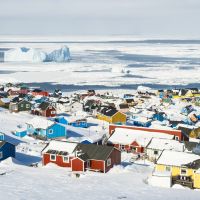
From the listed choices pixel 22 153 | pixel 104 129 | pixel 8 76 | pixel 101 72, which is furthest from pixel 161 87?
pixel 22 153

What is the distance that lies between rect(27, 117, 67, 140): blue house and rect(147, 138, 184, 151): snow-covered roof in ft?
35.2

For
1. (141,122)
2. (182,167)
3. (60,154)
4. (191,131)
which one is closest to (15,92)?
(141,122)

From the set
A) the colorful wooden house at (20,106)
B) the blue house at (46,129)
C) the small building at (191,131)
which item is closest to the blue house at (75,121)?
the blue house at (46,129)

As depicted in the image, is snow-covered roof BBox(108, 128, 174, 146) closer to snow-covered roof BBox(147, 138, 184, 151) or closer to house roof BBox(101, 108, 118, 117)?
snow-covered roof BBox(147, 138, 184, 151)

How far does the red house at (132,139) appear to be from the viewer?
40.4 m

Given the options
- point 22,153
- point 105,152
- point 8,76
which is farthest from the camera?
point 8,76

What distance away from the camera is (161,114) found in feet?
199

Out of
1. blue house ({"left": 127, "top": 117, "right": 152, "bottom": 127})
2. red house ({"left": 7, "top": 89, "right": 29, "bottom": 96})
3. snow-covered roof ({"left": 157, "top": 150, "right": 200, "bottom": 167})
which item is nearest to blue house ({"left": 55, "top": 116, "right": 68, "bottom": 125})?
blue house ({"left": 127, "top": 117, "right": 152, "bottom": 127})

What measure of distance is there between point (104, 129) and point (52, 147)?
18.1m

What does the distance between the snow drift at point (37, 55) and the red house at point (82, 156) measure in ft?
421

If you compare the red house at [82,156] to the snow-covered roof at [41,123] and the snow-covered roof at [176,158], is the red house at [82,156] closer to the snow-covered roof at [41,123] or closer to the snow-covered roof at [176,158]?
the snow-covered roof at [176,158]

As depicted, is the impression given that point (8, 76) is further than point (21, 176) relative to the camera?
Yes

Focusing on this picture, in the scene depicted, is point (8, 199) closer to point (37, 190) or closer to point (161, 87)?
point (37, 190)

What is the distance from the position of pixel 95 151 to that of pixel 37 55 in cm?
13214
